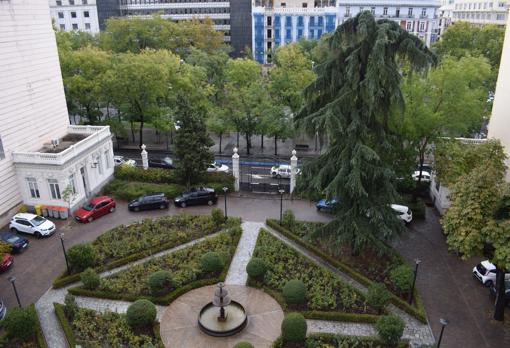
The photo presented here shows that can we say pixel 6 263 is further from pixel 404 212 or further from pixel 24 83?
pixel 404 212

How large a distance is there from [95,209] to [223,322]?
612 inches

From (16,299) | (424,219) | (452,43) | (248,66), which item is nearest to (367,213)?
(424,219)

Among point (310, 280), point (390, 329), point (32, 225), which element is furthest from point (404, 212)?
point (32, 225)

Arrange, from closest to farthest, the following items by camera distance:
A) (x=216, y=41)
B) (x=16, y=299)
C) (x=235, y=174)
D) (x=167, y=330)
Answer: (x=167, y=330) < (x=16, y=299) < (x=235, y=174) < (x=216, y=41)

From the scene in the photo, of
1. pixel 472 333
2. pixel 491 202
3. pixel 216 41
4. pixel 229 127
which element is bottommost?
pixel 472 333

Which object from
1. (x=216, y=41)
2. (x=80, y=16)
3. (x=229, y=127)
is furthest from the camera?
(x=80, y=16)

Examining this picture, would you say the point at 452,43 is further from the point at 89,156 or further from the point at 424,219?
the point at 89,156

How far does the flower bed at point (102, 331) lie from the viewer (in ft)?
64.3

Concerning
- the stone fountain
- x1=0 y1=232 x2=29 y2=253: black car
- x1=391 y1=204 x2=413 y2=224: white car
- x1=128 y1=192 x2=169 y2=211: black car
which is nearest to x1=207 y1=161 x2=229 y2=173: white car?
x1=128 y1=192 x2=169 y2=211: black car

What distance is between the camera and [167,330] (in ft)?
68.1

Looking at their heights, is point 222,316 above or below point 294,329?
below

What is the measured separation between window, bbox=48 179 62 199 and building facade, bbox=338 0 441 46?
67.6 meters

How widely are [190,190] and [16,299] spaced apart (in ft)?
48.4

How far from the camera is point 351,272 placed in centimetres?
2438
